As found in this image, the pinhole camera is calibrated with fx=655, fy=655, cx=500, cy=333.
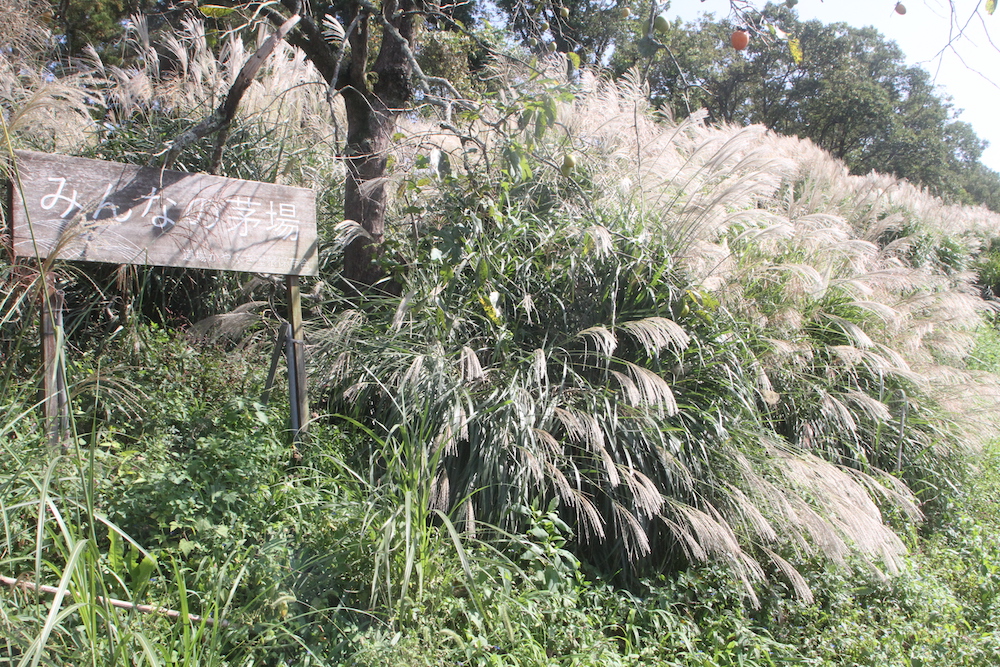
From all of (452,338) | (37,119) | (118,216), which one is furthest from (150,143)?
(452,338)

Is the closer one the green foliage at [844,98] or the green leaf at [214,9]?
the green leaf at [214,9]

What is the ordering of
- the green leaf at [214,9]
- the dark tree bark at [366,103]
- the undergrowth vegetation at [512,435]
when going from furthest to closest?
the dark tree bark at [366,103]
the green leaf at [214,9]
the undergrowth vegetation at [512,435]

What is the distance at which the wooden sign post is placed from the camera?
2.45m

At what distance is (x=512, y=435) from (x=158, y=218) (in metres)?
1.79

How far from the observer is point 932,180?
2614 cm

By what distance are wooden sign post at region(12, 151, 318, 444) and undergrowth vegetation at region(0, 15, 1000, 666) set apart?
192 millimetres

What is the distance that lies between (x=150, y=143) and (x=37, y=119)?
573mm

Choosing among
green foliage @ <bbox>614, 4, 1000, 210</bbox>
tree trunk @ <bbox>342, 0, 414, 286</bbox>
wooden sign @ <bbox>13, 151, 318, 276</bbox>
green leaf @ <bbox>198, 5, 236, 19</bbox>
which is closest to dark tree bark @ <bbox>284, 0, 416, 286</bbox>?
tree trunk @ <bbox>342, 0, 414, 286</bbox>

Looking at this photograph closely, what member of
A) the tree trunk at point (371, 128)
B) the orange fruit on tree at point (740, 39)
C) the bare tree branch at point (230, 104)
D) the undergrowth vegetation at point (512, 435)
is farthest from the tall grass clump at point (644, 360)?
the orange fruit on tree at point (740, 39)

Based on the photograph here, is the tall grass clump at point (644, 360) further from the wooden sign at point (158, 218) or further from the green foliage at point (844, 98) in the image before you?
the green foliage at point (844, 98)

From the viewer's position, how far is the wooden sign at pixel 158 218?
246cm

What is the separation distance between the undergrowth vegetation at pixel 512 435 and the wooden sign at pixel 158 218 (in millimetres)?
220

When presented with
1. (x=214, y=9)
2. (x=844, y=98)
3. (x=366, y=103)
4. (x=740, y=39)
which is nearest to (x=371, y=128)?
(x=366, y=103)

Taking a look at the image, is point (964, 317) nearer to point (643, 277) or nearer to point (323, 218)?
point (643, 277)
